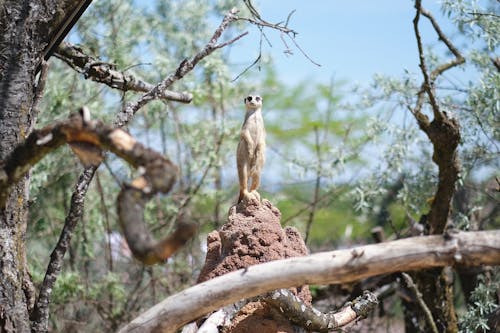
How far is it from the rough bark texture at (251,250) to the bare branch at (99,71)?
117cm

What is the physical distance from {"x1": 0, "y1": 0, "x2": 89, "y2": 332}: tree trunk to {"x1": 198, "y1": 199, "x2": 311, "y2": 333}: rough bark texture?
4.81 ft

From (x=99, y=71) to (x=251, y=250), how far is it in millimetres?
1835

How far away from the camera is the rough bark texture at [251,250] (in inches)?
216

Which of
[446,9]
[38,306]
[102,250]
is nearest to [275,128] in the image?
[102,250]

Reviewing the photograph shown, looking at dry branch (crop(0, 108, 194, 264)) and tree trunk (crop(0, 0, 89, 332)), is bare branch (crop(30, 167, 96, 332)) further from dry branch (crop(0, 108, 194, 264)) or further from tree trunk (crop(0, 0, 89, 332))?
dry branch (crop(0, 108, 194, 264))

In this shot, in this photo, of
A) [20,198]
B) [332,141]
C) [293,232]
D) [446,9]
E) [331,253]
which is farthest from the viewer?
[332,141]

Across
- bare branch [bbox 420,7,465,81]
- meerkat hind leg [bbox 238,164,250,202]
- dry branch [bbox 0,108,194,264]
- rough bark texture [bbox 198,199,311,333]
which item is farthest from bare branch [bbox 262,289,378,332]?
bare branch [bbox 420,7,465,81]

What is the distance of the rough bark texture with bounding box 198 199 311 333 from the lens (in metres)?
5.49

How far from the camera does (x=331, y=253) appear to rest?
392cm

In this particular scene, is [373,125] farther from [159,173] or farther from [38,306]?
[159,173]

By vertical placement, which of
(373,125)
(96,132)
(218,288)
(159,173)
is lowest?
(218,288)

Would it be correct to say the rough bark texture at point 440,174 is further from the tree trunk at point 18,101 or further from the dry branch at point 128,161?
the dry branch at point 128,161

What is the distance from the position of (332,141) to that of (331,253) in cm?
1137

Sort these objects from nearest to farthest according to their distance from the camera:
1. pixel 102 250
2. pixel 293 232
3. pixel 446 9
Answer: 1. pixel 293 232
2. pixel 446 9
3. pixel 102 250
